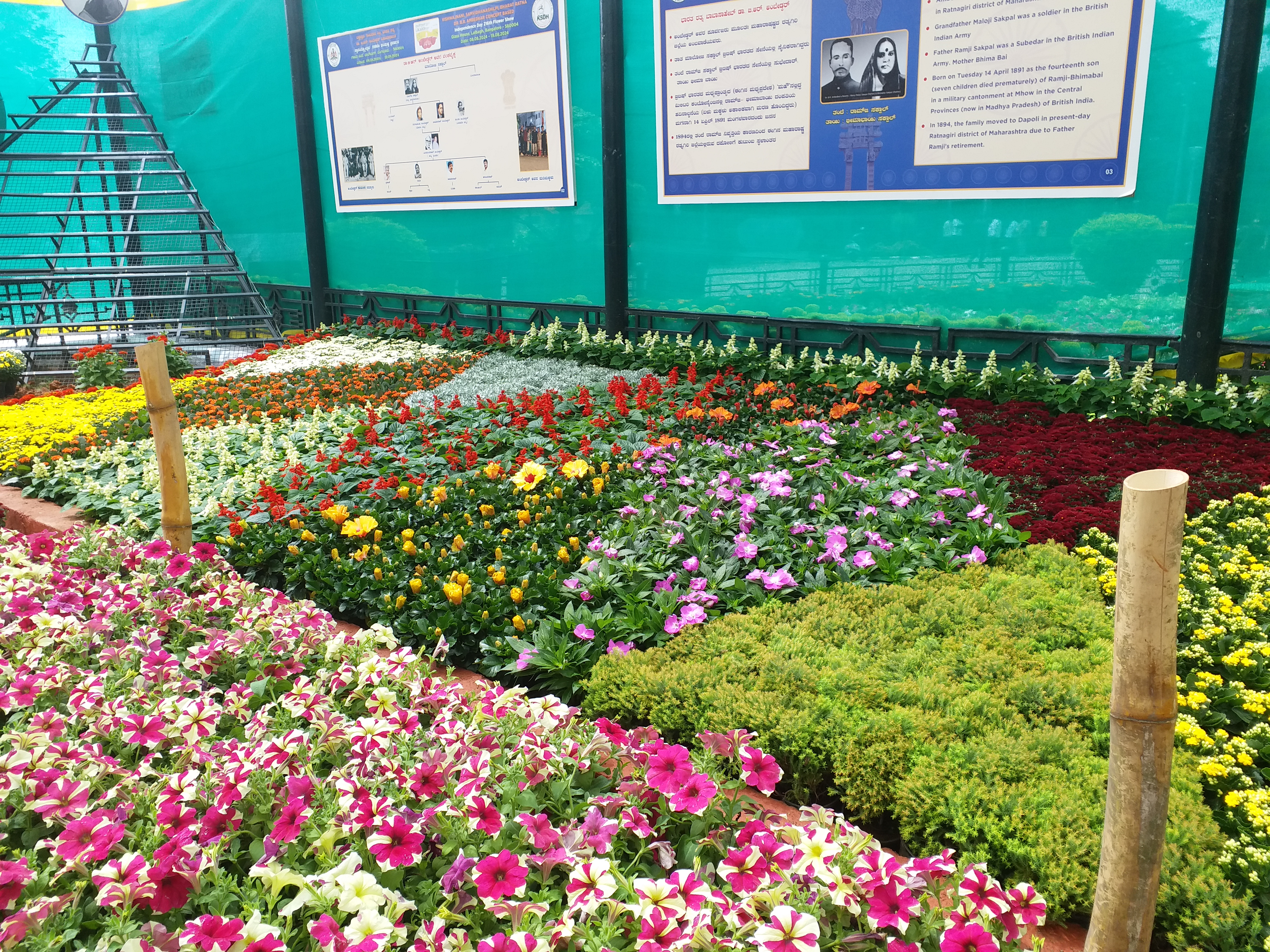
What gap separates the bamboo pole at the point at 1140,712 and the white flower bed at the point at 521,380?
175 inches

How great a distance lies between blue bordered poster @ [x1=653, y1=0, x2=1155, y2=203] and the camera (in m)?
5.16

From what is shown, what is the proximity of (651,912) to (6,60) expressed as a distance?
14.8 metres

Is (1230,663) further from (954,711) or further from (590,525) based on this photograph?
(590,525)

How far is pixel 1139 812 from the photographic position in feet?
5.01

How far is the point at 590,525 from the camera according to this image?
12.6 ft

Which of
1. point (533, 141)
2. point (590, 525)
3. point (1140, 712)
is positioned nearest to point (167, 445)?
point (590, 525)

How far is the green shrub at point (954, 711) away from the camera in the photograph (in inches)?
72.9

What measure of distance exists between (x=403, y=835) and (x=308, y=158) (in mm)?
9893

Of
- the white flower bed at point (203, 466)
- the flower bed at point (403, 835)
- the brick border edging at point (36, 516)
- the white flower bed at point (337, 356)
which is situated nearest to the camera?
the flower bed at point (403, 835)

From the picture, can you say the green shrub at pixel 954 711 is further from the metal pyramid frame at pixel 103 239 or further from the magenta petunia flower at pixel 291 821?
the metal pyramid frame at pixel 103 239

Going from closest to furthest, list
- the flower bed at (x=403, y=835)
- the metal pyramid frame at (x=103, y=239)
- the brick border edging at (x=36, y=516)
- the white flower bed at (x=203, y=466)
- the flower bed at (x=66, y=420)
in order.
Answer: the flower bed at (x=403, y=835) → the white flower bed at (x=203, y=466) → the brick border edging at (x=36, y=516) → the flower bed at (x=66, y=420) → the metal pyramid frame at (x=103, y=239)

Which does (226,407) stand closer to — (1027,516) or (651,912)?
(1027,516)

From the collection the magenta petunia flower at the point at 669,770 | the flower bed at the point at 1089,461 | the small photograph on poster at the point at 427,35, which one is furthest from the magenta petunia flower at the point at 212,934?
the small photograph on poster at the point at 427,35

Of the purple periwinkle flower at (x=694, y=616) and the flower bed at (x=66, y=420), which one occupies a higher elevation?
the flower bed at (x=66, y=420)
